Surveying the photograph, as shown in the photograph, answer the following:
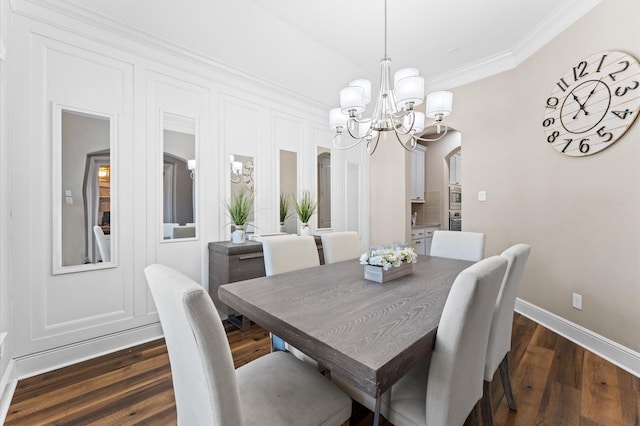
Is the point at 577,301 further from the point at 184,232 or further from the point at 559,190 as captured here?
the point at 184,232

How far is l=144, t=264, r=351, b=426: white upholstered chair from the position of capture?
0.72 m

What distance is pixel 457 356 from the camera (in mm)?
919

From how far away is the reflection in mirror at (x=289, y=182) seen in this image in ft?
11.4

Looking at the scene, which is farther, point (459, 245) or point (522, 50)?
point (522, 50)

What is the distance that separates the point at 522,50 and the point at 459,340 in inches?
136

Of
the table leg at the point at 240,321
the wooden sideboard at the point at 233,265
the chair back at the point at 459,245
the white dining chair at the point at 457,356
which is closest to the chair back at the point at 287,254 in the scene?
the wooden sideboard at the point at 233,265

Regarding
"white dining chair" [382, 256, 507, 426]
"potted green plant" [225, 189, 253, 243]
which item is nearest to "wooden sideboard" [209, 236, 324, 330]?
"potted green plant" [225, 189, 253, 243]

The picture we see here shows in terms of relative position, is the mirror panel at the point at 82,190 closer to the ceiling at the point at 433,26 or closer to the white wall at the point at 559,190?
the ceiling at the point at 433,26

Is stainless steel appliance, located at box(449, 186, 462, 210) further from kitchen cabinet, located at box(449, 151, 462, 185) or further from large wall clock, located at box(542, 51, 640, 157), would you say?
large wall clock, located at box(542, 51, 640, 157)

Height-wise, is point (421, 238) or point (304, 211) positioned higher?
point (304, 211)

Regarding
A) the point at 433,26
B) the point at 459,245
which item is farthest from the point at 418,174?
the point at 459,245

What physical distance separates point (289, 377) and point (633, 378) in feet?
7.89

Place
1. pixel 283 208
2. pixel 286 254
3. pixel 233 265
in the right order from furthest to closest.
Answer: pixel 283 208
pixel 233 265
pixel 286 254

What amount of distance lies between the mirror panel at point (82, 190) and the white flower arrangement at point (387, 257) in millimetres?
2077
